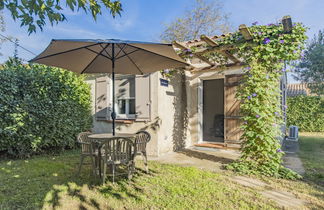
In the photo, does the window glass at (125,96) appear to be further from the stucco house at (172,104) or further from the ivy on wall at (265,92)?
the ivy on wall at (265,92)

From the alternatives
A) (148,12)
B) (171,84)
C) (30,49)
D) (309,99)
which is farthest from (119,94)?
(30,49)

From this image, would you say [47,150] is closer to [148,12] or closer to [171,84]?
[171,84]

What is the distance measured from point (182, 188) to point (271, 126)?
6.60ft

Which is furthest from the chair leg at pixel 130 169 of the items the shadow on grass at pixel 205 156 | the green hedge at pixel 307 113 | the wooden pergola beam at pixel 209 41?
the green hedge at pixel 307 113

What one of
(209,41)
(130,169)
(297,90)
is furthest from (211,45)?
(297,90)

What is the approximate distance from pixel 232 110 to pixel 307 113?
7.32 metres

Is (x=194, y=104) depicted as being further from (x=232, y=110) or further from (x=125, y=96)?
(x=125, y=96)

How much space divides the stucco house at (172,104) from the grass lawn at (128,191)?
159cm

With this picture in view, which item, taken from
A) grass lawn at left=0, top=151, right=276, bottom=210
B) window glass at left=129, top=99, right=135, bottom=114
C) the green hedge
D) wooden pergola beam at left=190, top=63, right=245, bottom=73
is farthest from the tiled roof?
grass lawn at left=0, top=151, right=276, bottom=210

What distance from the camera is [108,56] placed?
3.55 m

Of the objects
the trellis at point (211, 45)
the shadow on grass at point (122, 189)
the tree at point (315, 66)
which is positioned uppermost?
the tree at point (315, 66)

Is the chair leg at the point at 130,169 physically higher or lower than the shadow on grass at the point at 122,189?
higher

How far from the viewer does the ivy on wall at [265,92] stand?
3.49 m

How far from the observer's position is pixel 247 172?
3.56m
